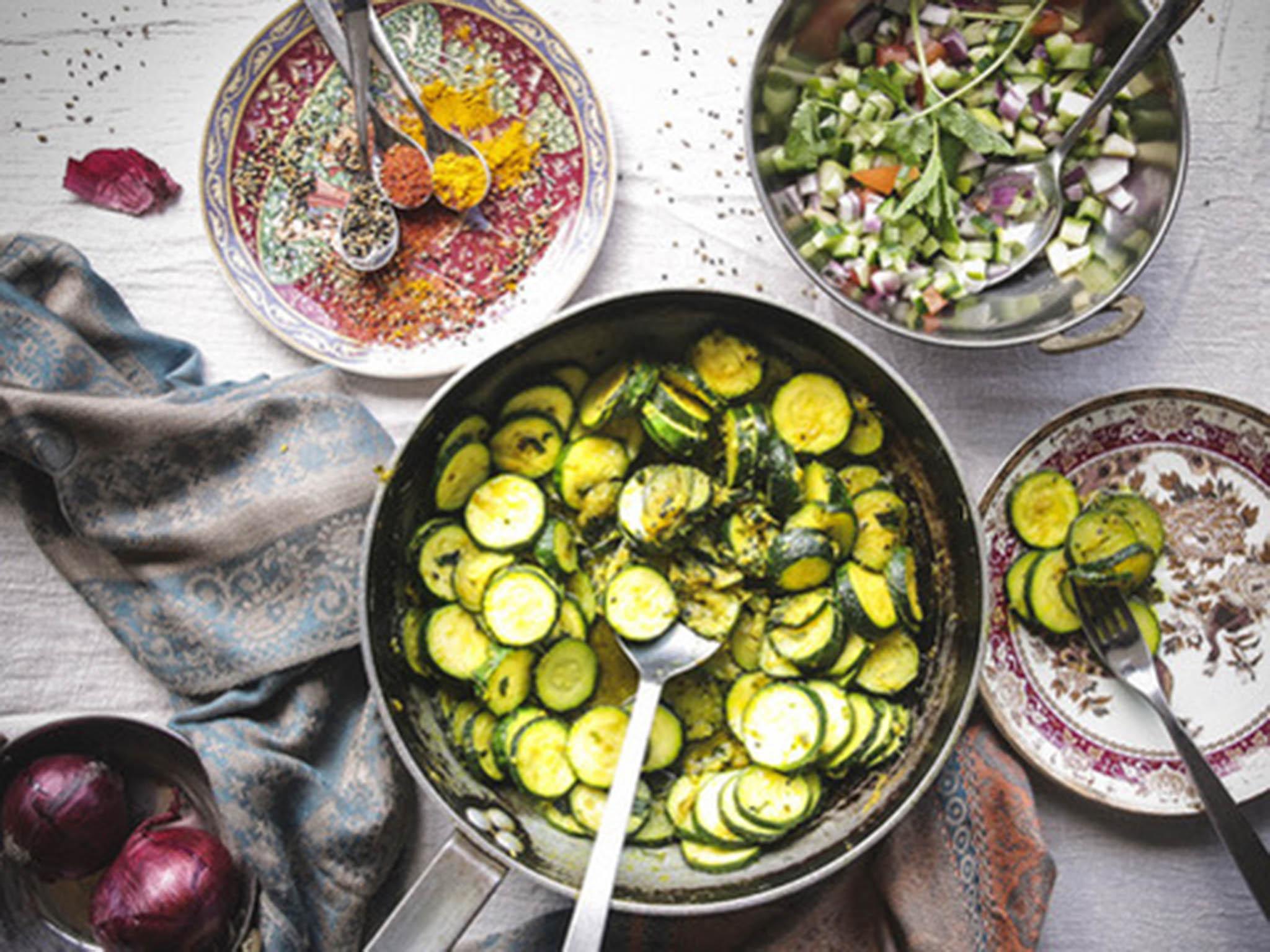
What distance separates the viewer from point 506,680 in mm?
1911

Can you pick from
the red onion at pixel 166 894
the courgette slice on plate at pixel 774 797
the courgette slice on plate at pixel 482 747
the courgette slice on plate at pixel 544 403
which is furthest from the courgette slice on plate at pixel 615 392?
the red onion at pixel 166 894

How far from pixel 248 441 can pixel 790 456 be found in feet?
3.60

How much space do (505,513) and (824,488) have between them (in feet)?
2.04

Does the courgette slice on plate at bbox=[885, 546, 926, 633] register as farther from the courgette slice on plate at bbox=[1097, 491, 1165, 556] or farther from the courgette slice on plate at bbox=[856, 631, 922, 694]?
the courgette slice on plate at bbox=[1097, 491, 1165, 556]

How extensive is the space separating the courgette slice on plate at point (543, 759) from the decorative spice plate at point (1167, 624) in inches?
33.3

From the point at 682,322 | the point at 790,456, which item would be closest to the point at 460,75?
the point at 682,322

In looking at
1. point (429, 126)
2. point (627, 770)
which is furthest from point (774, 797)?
point (429, 126)

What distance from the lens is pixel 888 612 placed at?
191cm

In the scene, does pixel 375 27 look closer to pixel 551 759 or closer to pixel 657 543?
pixel 657 543

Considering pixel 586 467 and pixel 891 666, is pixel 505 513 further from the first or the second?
pixel 891 666

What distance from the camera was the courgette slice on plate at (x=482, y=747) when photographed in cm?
192

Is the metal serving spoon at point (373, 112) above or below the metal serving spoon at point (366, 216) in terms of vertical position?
above

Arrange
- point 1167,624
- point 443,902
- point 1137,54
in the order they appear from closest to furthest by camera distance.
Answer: point 443,902, point 1137,54, point 1167,624

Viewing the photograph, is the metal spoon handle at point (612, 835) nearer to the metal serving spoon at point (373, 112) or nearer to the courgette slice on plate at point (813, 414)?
the courgette slice on plate at point (813, 414)
